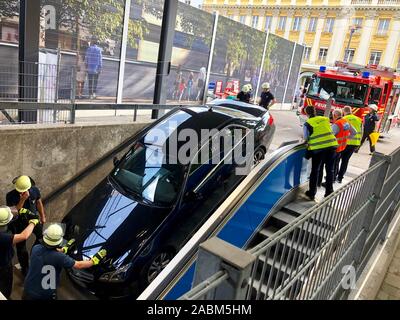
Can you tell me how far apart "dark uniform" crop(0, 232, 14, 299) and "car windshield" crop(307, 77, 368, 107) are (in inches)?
453

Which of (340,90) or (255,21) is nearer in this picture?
(340,90)

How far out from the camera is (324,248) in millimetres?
3266

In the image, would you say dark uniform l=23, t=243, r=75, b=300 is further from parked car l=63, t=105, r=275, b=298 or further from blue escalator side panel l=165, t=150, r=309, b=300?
blue escalator side panel l=165, t=150, r=309, b=300

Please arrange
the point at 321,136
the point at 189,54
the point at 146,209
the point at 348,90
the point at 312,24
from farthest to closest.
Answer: the point at 312,24, the point at 189,54, the point at 348,90, the point at 321,136, the point at 146,209

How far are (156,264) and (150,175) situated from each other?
4.27ft

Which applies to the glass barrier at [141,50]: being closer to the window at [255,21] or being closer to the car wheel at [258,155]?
the car wheel at [258,155]

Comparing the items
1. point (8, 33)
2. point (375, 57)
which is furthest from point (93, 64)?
point (375, 57)

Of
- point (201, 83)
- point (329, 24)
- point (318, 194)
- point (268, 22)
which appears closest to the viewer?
point (318, 194)

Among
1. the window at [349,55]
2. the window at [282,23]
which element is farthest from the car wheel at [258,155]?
the window at [282,23]

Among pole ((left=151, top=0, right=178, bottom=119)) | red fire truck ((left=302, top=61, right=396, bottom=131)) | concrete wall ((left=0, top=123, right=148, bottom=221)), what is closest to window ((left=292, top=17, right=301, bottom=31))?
red fire truck ((left=302, top=61, right=396, bottom=131))

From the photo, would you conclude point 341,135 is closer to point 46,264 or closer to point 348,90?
point 46,264

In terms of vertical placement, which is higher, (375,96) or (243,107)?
(375,96)

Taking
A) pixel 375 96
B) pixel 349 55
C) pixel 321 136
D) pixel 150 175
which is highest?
pixel 349 55
